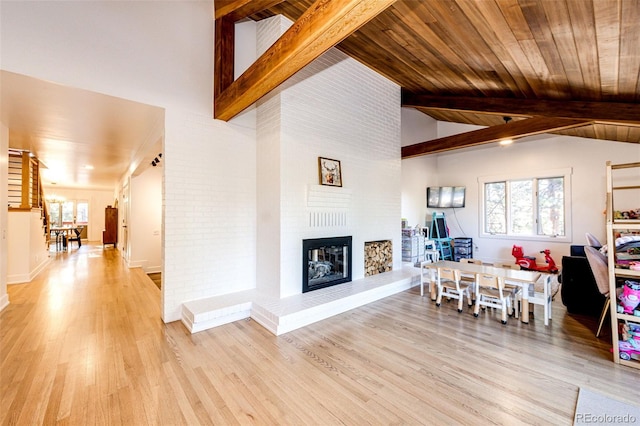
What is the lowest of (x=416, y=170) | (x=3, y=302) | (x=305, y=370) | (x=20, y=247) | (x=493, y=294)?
(x=305, y=370)

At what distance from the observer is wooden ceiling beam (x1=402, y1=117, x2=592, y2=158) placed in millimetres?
4105

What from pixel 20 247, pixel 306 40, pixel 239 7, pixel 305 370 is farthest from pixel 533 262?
pixel 20 247

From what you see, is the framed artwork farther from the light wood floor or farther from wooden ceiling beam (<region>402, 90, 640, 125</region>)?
wooden ceiling beam (<region>402, 90, 640, 125</region>)

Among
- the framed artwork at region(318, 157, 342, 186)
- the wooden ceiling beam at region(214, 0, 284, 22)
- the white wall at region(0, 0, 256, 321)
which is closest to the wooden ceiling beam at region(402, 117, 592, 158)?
the framed artwork at region(318, 157, 342, 186)

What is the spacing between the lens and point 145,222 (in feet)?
22.1

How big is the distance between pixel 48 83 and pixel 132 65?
0.81 m

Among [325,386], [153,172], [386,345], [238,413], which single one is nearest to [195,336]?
[238,413]

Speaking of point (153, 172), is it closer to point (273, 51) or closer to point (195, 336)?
point (195, 336)

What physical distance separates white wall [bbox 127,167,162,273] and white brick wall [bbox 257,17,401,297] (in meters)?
4.30

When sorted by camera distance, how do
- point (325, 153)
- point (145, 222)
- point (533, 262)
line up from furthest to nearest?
point (145, 222) → point (533, 262) → point (325, 153)

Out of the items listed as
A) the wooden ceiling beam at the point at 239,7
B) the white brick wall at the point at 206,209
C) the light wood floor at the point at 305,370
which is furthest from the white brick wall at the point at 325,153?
the light wood floor at the point at 305,370

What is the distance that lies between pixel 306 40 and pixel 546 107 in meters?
4.17

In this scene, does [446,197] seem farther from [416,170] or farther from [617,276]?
[617,276]

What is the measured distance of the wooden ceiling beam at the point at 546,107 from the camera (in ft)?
11.5
